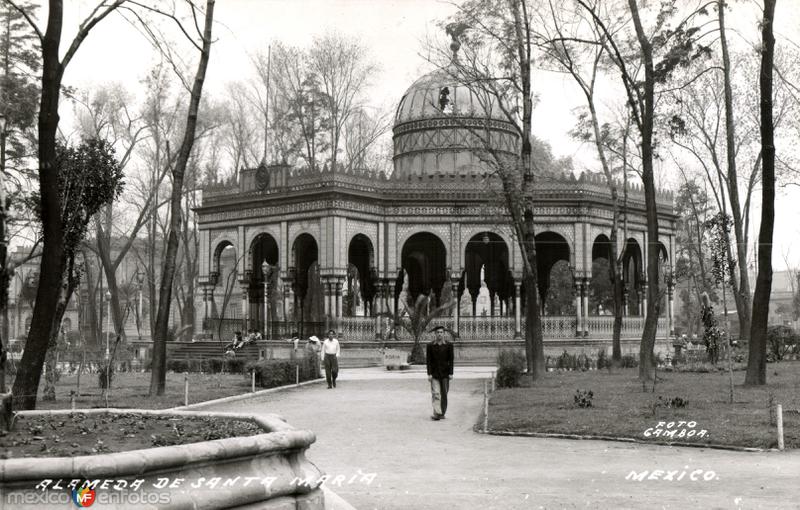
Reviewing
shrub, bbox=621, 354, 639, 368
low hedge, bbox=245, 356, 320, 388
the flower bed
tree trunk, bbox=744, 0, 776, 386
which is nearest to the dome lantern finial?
tree trunk, bbox=744, 0, 776, 386

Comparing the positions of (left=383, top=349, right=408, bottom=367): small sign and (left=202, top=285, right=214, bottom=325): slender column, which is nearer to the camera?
(left=383, top=349, right=408, bottom=367): small sign

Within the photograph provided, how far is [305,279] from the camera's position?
131 feet

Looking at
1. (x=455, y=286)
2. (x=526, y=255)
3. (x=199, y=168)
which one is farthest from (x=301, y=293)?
(x=526, y=255)

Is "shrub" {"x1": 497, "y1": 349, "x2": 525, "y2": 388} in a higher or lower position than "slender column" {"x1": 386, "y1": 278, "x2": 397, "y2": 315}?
lower

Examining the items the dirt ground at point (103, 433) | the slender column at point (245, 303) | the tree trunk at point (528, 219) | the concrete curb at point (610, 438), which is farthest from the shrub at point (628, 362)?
the dirt ground at point (103, 433)

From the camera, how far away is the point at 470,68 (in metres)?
24.1

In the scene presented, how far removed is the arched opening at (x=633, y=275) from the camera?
3822 cm

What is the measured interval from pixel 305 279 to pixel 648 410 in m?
26.8

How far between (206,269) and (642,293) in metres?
18.2

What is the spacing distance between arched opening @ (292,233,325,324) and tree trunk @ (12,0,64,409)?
21.4 meters

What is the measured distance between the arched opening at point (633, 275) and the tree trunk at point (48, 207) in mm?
28575

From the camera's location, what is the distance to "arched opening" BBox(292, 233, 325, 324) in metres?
35.4

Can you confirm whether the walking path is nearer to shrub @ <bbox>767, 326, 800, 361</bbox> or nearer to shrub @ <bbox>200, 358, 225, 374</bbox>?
shrub @ <bbox>200, 358, 225, 374</bbox>

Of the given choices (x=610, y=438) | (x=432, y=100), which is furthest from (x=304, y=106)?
(x=610, y=438)
